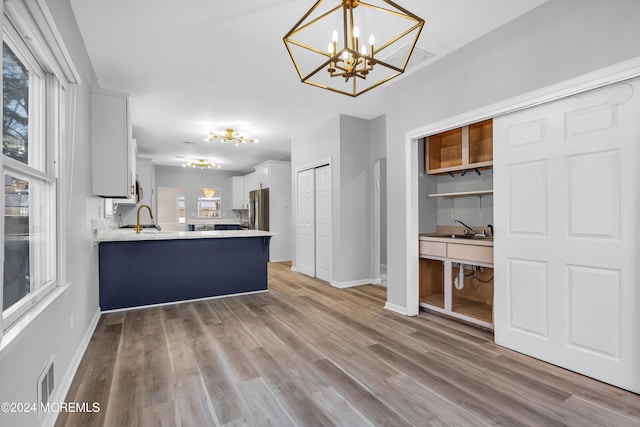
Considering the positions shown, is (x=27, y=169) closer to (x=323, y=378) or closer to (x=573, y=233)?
(x=323, y=378)

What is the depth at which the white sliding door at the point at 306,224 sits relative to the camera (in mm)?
5688

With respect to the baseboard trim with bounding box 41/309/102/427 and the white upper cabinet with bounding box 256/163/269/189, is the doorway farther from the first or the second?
the baseboard trim with bounding box 41/309/102/427

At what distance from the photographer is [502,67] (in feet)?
8.68

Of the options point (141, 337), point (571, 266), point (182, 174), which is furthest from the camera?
point (182, 174)

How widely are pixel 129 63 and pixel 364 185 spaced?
137 inches

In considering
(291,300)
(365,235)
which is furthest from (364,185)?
→ (291,300)

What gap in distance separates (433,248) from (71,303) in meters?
3.33

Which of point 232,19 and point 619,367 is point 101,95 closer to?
point 232,19

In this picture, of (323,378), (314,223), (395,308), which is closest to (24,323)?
(323,378)

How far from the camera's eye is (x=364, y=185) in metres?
5.11

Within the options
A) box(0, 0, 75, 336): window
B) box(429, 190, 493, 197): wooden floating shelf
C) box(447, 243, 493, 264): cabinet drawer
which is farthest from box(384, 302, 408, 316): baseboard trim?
box(0, 0, 75, 336): window

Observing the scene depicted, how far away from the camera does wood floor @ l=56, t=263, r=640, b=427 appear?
5.86 ft

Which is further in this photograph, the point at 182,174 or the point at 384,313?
the point at 182,174

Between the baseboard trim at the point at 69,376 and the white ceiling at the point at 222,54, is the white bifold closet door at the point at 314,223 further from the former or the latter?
the baseboard trim at the point at 69,376
